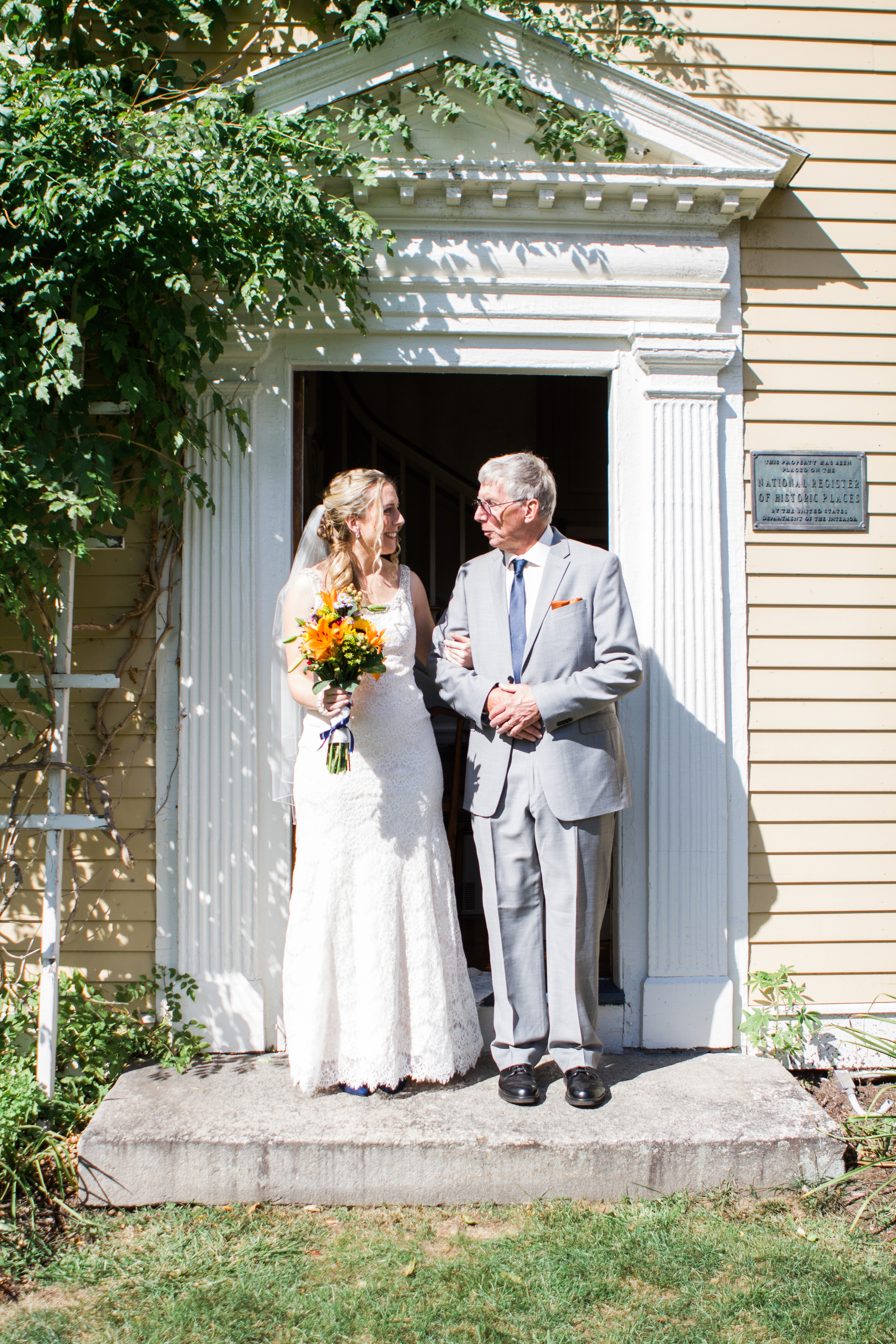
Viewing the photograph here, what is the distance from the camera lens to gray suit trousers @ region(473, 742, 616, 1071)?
3.10m

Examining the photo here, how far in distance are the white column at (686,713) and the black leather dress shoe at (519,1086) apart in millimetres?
751

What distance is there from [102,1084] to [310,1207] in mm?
934

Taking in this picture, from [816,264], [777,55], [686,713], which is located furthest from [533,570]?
[777,55]

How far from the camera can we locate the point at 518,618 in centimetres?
323

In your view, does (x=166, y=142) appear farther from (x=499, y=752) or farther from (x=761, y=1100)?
(x=761, y=1100)

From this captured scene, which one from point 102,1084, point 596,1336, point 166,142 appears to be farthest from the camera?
point 102,1084

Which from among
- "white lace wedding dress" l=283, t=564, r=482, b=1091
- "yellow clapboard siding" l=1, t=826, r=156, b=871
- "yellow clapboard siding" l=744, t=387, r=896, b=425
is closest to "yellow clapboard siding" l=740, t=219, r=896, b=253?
"yellow clapboard siding" l=744, t=387, r=896, b=425

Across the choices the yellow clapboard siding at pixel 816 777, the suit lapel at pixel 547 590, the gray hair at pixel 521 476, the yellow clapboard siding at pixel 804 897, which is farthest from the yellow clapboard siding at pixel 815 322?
the yellow clapboard siding at pixel 804 897

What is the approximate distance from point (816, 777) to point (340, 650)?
2097mm

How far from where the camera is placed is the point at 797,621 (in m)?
3.77

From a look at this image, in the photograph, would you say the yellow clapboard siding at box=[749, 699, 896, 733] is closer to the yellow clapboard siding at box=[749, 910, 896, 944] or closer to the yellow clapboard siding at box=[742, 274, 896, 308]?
the yellow clapboard siding at box=[749, 910, 896, 944]

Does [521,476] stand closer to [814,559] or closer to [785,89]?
[814,559]

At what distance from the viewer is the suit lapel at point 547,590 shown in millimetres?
3152

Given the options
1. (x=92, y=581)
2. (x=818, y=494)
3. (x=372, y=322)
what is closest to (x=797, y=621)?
(x=818, y=494)
